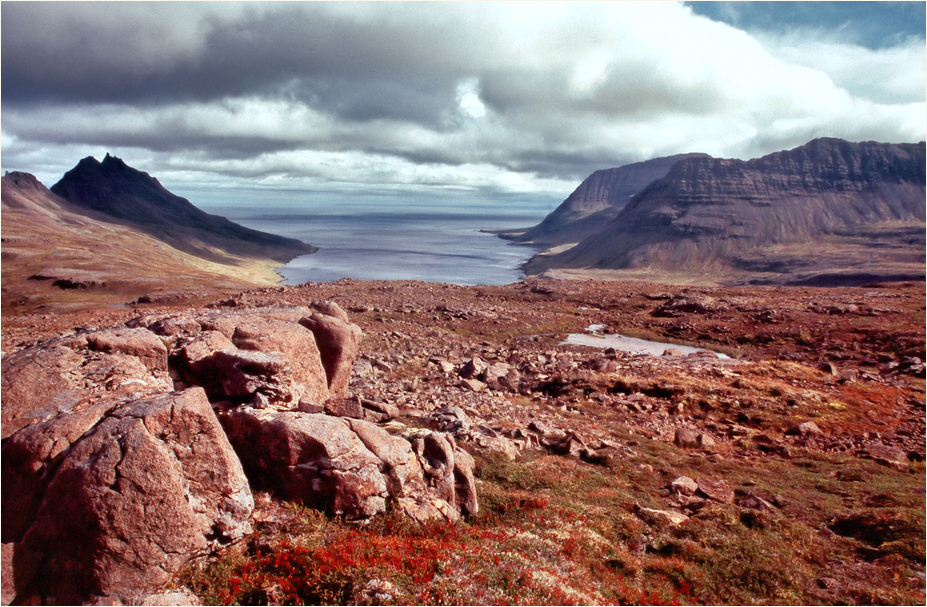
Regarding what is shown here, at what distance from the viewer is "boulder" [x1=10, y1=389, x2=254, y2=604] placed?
7.78m

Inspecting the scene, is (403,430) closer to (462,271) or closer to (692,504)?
(692,504)

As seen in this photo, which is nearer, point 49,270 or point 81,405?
point 81,405

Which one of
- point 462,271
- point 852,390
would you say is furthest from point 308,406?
point 462,271

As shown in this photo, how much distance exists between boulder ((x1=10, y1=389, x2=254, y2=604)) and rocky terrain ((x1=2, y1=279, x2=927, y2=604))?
0.09 feet

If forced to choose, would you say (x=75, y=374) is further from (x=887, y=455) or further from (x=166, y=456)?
(x=887, y=455)

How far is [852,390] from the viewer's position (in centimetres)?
2827

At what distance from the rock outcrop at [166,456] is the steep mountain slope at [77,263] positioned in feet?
216

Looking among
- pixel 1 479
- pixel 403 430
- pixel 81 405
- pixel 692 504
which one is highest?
pixel 81 405

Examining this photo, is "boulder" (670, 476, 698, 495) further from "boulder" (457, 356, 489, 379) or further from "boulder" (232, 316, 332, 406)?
"boulder" (457, 356, 489, 379)

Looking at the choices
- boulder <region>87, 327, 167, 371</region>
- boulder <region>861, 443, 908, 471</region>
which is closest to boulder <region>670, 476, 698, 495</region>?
boulder <region>861, 443, 908, 471</region>

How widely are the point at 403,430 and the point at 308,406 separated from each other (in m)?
3.21

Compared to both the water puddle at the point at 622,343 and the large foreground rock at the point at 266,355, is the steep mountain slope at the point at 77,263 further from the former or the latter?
the large foreground rock at the point at 266,355

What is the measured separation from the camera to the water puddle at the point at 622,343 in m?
39.9

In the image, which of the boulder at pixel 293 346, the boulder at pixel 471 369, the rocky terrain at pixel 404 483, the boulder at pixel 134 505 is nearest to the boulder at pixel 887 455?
the rocky terrain at pixel 404 483
